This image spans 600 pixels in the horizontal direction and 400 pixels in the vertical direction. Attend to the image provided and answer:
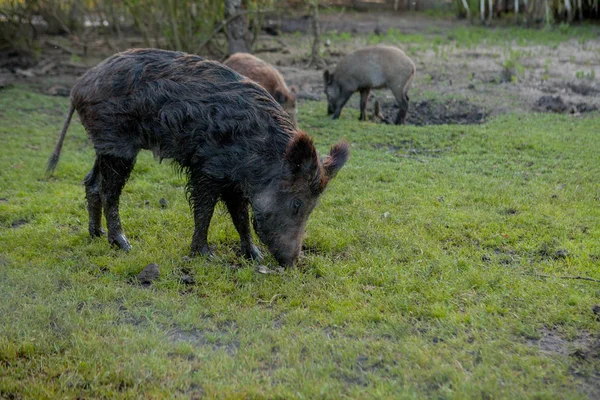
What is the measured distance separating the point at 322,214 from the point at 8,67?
11.7 meters

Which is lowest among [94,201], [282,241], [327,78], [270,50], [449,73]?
[282,241]

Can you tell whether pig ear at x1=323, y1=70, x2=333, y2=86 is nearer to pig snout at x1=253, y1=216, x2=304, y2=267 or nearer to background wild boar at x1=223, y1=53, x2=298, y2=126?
background wild boar at x1=223, y1=53, x2=298, y2=126

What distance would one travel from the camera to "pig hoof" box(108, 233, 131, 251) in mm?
6363

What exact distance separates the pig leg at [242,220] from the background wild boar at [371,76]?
6301 mm

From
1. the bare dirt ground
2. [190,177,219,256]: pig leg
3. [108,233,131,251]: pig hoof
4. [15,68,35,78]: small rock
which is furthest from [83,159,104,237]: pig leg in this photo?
[15,68,35,78]: small rock

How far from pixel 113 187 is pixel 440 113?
25.3 ft

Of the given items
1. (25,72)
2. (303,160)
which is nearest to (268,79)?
(303,160)

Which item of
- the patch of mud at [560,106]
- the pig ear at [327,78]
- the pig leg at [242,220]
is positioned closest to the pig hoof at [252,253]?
the pig leg at [242,220]

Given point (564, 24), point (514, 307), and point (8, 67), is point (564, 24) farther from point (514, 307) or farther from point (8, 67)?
point (514, 307)

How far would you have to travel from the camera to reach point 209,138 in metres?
5.82

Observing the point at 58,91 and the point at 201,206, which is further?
the point at 58,91

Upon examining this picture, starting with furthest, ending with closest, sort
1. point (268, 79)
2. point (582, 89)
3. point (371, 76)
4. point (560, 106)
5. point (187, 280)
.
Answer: point (582, 89) → point (371, 76) → point (560, 106) → point (268, 79) → point (187, 280)

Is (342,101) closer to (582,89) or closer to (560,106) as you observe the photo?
(560,106)

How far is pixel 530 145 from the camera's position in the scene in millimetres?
9680
